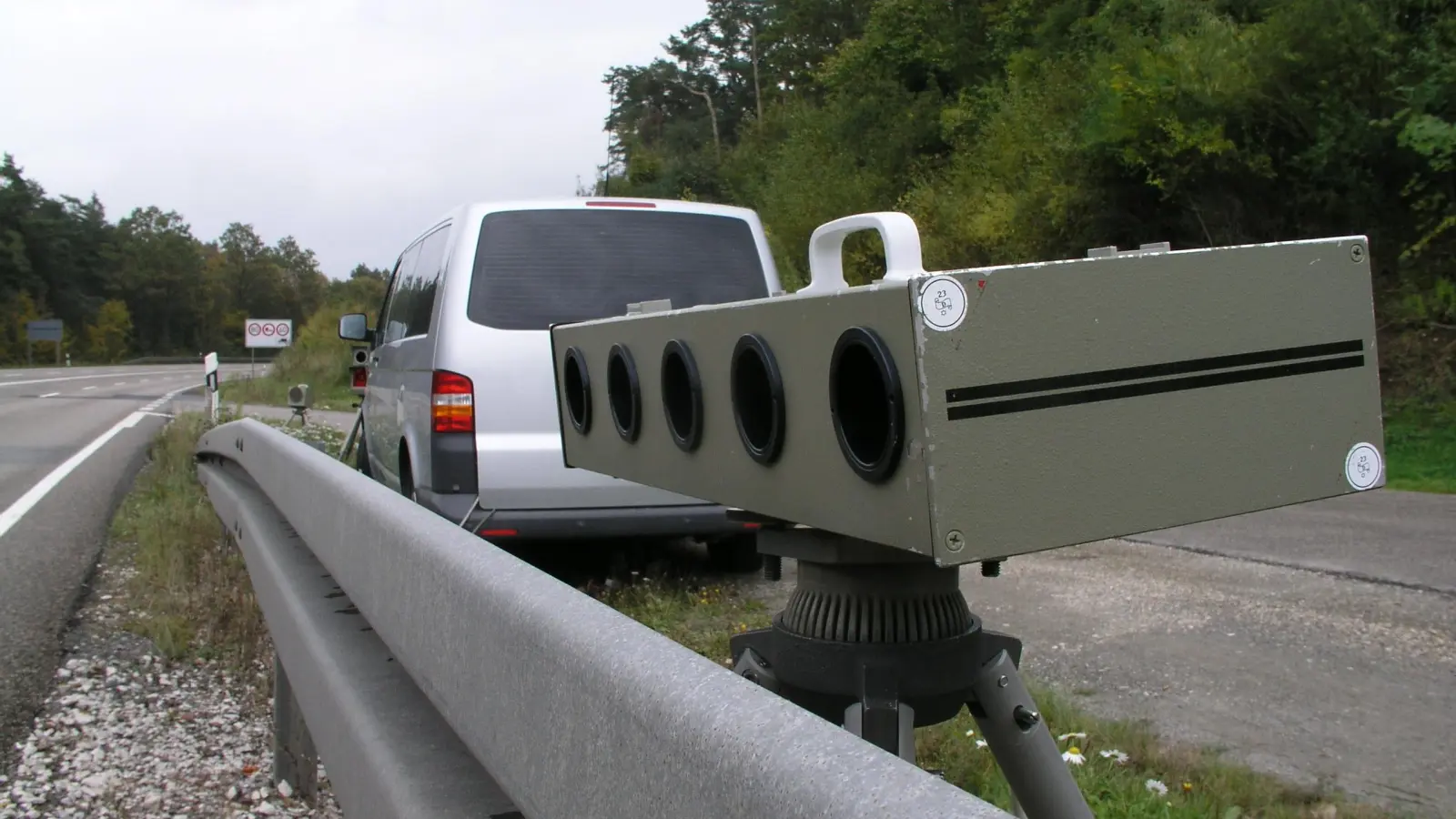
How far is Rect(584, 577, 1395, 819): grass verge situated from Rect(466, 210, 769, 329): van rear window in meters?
2.74

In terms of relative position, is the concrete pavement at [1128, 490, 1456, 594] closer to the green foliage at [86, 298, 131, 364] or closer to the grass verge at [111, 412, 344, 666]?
the grass verge at [111, 412, 344, 666]

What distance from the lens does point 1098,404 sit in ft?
4.96

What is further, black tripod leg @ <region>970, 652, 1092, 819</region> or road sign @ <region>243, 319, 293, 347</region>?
road sign @ <region>243, 319, 293, 347</region>

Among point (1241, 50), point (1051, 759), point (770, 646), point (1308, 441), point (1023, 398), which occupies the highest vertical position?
point (1241, 50)

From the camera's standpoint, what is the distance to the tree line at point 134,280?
376 feet

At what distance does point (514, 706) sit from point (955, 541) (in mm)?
583

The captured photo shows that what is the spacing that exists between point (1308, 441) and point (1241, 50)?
15.6 meters

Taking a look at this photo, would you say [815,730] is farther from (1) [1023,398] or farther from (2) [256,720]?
(2) [256,720]

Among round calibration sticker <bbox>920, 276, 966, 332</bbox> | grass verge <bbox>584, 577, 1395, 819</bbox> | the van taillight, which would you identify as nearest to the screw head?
round calibration sticker <bbox>920, 276, 966, 332</bbox>

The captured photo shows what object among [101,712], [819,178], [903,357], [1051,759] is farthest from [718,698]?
[819,178]

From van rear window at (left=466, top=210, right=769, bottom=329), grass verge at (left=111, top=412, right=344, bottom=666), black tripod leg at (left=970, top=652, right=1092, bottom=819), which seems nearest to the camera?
black tripod leg at (left=970, top=652, right=1092, bottom=819)

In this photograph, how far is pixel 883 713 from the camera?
1.95 meters

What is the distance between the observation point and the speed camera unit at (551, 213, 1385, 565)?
1.42 m

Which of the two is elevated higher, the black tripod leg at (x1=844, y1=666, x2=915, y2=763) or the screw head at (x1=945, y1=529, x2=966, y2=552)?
the screw head at (x1=945, y1=529, x2=966, y2=552)
